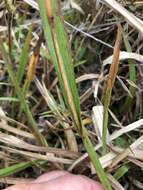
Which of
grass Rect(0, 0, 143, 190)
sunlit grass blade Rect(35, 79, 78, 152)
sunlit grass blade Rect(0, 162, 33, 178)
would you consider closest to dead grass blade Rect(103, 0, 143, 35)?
grass Rect(0, 0, 143, 190)

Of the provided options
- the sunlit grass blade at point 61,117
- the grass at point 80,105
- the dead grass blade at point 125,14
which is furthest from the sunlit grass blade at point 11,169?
the dead grass blade at point 125,14

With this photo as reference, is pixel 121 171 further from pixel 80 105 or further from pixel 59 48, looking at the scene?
pixel 59 48

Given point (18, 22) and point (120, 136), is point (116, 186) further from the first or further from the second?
point (18, 22)

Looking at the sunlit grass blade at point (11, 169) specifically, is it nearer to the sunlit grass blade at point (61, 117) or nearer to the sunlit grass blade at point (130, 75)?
the sunlit grass blade at point (61, 117)

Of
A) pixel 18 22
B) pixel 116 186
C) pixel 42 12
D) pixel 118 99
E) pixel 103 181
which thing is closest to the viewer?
pixel 42 12

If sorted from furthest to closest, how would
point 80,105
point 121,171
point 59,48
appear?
point 80,105
point 121,171
point 59,48

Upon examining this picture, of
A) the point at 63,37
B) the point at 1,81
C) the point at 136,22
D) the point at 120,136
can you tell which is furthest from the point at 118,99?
the point at 63,37

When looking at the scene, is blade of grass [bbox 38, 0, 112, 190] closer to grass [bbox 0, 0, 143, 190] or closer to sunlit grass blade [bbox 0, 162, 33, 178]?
grass [bbox 0, 0, 143, 190]

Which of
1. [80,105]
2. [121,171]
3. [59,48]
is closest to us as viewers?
[59,48]

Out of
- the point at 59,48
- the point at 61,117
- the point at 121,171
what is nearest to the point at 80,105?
the point at 61,117
